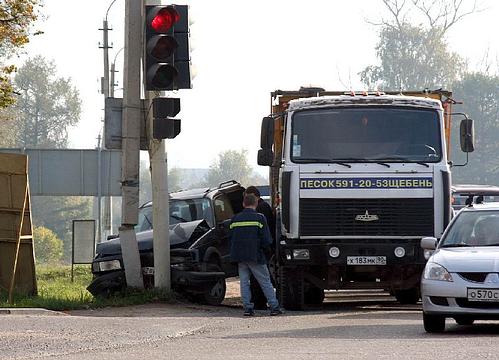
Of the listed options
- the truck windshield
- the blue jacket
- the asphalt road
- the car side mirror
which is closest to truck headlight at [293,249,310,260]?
the blue jacket

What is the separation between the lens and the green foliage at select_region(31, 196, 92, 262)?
135750mm

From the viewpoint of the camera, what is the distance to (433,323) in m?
16.4

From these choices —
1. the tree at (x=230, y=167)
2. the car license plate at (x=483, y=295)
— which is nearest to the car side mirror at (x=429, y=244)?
the car license plate at (x=483, y=295)

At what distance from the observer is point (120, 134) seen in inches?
887

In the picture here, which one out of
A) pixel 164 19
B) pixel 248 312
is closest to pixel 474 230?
pixel 248 312

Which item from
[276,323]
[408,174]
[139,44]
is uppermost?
[139,44]

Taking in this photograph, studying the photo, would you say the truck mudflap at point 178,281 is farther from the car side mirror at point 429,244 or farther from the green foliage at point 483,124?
the green foliage at point 483,124

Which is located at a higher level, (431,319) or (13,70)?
(13,70)

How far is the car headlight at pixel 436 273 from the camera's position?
1638cm

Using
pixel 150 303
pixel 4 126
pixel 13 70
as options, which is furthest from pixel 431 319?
pixel 4 126

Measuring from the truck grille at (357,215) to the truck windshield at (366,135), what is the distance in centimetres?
63

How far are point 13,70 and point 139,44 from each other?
39.5 feet

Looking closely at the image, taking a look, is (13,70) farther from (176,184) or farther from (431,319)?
(176,184)

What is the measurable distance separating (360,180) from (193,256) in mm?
3325
